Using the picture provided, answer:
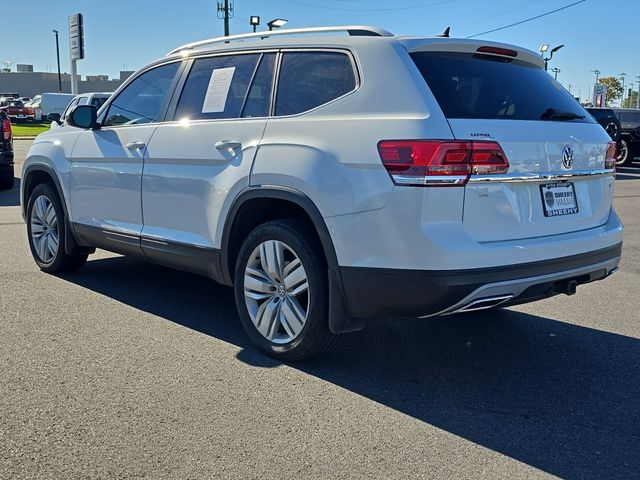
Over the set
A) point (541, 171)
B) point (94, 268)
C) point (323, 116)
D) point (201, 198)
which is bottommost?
point (94, 268)

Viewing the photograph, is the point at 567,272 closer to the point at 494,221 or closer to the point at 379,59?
the point at 494,221

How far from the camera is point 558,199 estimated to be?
3787 mm

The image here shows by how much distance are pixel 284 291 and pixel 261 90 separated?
4.26 feet

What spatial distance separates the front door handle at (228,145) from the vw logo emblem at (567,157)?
191 centimetres

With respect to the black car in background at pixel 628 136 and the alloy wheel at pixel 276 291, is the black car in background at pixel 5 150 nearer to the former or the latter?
the alloy wheel at pixel 276 291

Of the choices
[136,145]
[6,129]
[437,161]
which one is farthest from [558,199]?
[6,129]

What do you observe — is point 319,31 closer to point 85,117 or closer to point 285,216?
point 285,216

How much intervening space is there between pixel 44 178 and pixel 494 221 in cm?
451

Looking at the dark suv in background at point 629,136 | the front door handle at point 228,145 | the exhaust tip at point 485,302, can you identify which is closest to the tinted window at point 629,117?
the dark suv in background at point 629,136

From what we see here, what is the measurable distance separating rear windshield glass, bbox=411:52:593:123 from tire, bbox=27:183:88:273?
12.3 feet

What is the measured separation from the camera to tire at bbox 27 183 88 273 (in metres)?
6.08

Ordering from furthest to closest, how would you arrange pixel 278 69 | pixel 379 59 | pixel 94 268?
1. pixel 94 268
2. pixel 278 69
3. pixel 379 59

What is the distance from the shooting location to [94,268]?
21.8 feet

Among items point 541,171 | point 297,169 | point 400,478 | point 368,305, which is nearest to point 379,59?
point 297,169
